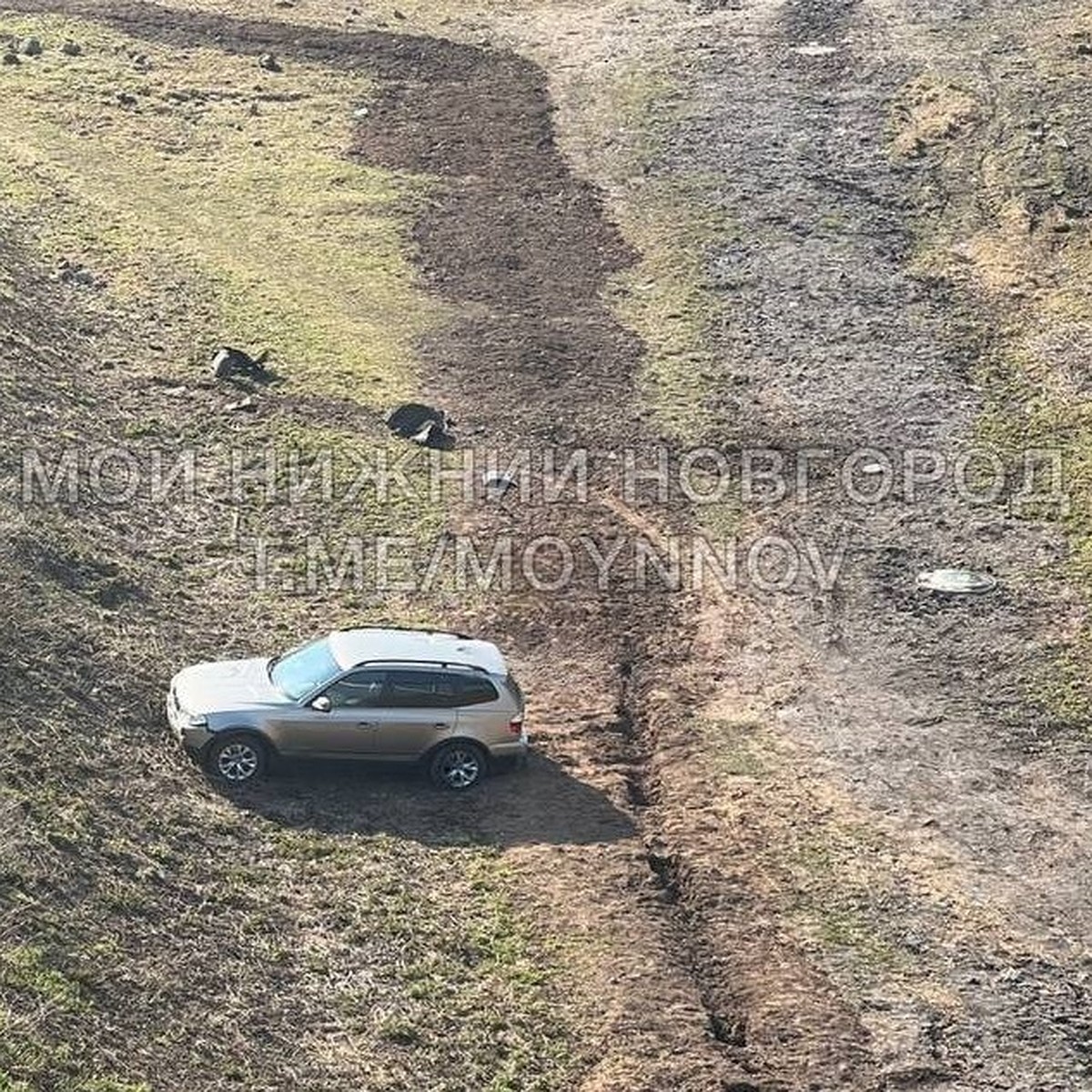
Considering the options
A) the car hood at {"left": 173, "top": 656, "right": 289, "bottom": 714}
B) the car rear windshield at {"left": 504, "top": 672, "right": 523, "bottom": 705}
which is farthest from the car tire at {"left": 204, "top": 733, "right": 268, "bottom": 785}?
the car rear windshield at {"left": 504, "top": 672, "right": 523, "bottom": 705}

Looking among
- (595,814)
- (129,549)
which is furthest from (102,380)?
(595,814)

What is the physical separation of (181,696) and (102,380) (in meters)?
12.4

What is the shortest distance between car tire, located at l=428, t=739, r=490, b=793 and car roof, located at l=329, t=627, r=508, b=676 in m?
0.98

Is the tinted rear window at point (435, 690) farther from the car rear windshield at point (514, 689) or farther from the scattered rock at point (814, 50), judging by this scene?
the scattered rock at point (814, 50)

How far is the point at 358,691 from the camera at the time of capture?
22.7 m

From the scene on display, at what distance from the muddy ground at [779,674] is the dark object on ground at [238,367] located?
318 cm

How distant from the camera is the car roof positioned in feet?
75.7


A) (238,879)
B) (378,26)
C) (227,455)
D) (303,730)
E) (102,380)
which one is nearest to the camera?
(238,879)

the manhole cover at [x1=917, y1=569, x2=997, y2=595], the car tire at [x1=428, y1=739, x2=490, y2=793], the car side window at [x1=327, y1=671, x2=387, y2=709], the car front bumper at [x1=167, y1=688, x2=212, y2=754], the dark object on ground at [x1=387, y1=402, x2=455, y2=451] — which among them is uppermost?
the car side window at [x1=327, y1=671, x2=387, y2=709]

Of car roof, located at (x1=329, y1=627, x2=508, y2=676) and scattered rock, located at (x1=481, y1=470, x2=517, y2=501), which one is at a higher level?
car roof, located at (x1=329, y1=627, x2=508, y2=676)

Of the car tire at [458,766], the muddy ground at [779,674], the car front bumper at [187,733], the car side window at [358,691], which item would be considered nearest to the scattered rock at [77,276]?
the muddy ground at [779,674]

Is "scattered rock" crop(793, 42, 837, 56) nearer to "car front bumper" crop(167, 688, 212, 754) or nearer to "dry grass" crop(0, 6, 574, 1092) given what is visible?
"dry grass" crop(0, 6, 574, 1092)

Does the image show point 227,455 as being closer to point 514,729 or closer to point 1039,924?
point 514,729

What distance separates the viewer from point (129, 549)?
91.2ft
